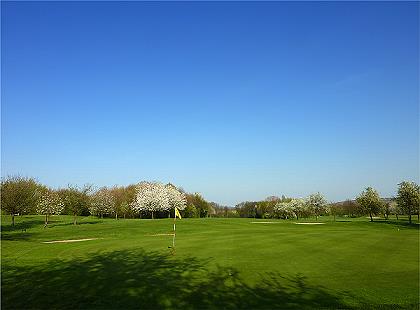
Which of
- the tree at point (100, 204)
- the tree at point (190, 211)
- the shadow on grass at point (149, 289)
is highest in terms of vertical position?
the tree at point (100, 204)

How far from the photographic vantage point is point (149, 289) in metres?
15.8

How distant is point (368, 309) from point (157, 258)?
1450cm

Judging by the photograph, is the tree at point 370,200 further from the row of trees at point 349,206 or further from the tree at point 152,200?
the tree at point 152,200

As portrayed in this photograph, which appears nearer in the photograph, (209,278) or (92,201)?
(209,278)

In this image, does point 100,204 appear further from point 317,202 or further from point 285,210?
point 317,202

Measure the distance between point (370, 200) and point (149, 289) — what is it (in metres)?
76.6

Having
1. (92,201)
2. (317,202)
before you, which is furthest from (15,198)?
(317,202)

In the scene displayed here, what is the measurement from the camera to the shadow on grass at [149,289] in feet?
45.1

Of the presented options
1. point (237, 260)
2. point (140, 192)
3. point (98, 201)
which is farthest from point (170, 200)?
point (237, 260)

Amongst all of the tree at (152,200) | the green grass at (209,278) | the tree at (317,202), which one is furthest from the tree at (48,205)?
the tree at (317,202)

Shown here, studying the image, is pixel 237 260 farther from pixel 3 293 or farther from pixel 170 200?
pixel 170 200

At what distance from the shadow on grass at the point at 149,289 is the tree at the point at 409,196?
2647 inches

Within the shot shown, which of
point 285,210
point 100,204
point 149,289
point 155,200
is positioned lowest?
point 149,289

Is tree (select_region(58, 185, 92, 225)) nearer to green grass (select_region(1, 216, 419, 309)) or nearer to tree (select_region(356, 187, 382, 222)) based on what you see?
green grass (select_region(1, 216, 419, 309))
